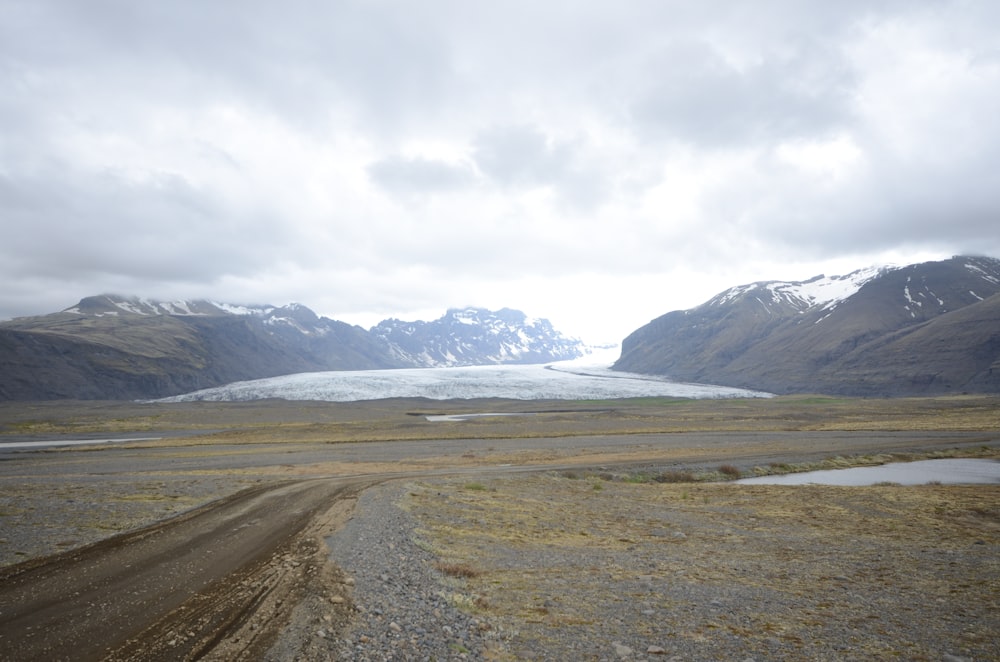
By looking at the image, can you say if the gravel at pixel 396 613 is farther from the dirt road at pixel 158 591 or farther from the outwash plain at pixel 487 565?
the dirt road at pixel 158 591

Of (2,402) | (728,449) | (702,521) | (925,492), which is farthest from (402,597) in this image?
(2,402)

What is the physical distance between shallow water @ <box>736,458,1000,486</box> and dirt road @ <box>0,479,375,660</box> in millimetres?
34889

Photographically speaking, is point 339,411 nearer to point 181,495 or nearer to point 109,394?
point 181,495

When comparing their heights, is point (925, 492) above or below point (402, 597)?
below

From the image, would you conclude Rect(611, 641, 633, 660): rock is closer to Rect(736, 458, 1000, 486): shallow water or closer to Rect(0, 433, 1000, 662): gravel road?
Rect(0, 433, 1000, 662): gravel road

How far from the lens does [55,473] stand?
Result: 129ft

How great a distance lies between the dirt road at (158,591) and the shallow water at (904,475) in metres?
34.9

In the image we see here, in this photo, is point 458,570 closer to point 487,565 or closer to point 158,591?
point 487,565

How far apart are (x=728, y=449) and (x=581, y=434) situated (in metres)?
22.8

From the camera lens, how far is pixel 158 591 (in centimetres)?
1184

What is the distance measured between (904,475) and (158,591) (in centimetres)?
5179

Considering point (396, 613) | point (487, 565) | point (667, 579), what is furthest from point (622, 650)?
point (487, 565)

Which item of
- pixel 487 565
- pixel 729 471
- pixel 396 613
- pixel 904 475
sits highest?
pixel 396 613

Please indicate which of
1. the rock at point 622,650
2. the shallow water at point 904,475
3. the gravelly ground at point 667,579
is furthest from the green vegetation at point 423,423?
the rock at point 622,650
